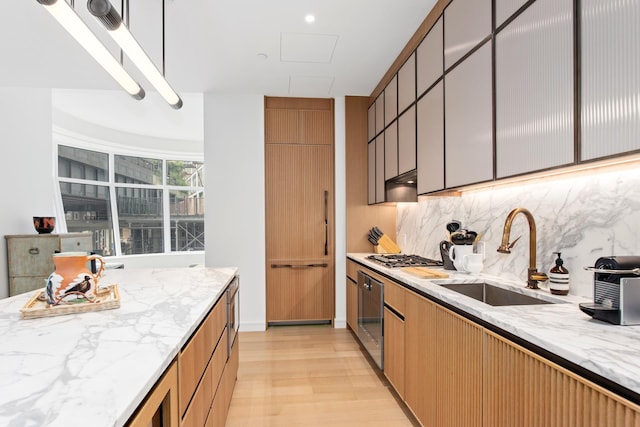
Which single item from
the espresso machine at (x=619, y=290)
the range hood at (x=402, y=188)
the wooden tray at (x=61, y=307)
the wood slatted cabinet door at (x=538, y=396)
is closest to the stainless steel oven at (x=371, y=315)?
the range hood at (x=402, y=188)

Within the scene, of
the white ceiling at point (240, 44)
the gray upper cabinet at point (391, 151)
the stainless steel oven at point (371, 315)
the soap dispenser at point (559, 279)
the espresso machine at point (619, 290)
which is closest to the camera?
the espresso machine at point (619, 290)

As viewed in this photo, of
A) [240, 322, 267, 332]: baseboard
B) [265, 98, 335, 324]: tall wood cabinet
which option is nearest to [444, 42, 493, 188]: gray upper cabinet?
[265, 98, 335, 324]: tall wood cabinet

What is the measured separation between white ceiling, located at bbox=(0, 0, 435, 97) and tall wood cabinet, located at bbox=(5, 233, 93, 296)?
5.63 feet

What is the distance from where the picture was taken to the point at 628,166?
1242 millimetres

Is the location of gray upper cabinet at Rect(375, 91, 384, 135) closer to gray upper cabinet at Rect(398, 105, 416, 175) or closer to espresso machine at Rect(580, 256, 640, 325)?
gray upper cabinet at Rect(398, 105, 416, 175)

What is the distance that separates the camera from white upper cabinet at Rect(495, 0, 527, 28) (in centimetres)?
146

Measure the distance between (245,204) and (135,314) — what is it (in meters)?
2.68

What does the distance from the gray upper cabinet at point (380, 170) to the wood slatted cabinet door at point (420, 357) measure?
1.62 meters

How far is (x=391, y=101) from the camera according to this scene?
3156 millimetres

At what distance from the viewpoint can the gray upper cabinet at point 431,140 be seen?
217 centimetres

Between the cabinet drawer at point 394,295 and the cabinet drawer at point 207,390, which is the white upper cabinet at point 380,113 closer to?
the cabinet drawer at point 394,295

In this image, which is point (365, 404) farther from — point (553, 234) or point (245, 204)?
point (245, 204)

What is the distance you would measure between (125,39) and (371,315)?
2.53 m

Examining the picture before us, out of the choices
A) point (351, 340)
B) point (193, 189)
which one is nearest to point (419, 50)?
point (351, 340)
